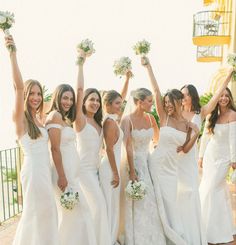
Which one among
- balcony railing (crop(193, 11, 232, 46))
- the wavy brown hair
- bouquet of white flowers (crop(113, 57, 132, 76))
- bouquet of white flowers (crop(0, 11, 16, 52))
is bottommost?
the wavy brown hair

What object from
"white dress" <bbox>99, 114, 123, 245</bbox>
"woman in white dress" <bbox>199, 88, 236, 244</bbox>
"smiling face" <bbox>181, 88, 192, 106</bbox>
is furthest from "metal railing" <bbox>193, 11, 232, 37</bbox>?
"white dress" <bbox>99, 114, 123, 245</bbox>

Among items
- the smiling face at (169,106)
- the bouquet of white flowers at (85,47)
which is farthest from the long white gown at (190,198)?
the bouquet of white flowers at (85,47)

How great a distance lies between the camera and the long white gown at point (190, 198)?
523cm

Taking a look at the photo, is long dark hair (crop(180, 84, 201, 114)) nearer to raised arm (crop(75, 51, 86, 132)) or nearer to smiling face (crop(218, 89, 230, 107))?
smiling face (crop(218, 89, 230, 107))

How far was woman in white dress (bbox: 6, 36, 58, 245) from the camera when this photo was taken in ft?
13.5

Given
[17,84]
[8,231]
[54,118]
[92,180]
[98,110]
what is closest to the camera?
[17,84]

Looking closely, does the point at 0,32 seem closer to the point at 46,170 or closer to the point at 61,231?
the point at 46,170

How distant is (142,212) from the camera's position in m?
5.07

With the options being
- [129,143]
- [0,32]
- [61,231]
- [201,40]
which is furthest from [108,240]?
[201,40]

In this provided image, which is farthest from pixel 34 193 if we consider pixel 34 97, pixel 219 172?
pixel 219 172

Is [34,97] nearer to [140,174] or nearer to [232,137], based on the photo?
[140,174]

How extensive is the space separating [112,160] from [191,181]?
130 cm

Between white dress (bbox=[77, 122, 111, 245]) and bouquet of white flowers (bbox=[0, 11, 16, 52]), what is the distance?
55.4 inches

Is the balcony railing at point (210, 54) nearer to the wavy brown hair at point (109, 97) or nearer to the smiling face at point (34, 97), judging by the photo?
the wavy brown hair at point (109, 97)
